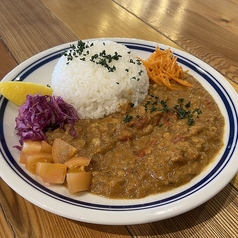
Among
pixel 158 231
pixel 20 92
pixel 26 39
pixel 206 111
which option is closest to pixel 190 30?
pixel 206 111

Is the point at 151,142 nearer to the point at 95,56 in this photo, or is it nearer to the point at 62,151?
the point at 62,151

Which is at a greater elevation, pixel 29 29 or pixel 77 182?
pixel 77 182

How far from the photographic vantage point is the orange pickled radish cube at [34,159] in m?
1.74

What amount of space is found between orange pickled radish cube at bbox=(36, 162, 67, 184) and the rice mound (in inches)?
27.4

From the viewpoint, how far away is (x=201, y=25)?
3508 millimetres

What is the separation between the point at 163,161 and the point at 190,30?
216cm

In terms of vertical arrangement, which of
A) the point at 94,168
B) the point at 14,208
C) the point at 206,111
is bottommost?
the point at 14,208

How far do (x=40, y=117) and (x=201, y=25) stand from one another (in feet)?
7.83

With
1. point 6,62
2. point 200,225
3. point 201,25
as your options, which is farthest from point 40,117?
point 201,25

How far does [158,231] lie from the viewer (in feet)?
5.21

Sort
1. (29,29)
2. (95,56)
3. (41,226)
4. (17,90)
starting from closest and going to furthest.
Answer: (41,226)
(17,90)
(95,56)
(29,29)

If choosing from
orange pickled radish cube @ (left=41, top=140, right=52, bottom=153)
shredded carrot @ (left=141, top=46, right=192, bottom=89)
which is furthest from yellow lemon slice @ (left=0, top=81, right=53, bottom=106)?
shredded carrot @ (left=141, top=46, right=192, bottom=89)

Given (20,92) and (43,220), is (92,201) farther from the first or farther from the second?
(20,92)

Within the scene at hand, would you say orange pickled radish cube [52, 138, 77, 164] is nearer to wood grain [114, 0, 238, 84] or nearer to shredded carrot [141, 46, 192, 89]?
shredded carrot [141, 46, 192, 89]
